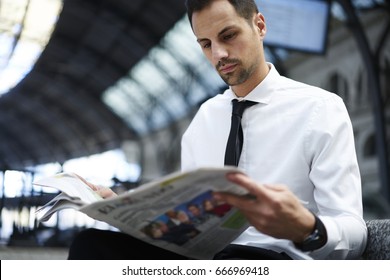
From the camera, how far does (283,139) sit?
5.87ft

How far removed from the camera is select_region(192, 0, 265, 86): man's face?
1769 millimetres

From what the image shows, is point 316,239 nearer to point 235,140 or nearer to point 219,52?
point 235,140

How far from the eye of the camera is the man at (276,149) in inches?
58.5

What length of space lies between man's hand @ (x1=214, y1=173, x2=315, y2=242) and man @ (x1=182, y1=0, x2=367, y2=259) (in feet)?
0.03

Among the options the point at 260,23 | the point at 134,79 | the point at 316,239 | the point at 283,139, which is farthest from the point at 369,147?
A: the point at 316,239

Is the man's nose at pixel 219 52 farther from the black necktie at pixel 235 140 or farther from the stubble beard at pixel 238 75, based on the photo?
the black necktie at pixel 235 140

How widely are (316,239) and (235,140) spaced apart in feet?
1.54

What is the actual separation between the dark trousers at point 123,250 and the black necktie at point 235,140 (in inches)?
10.2

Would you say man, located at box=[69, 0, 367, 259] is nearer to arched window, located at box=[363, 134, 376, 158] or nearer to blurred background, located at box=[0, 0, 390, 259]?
blurred background, located at box=[0, 0, 390, 259]

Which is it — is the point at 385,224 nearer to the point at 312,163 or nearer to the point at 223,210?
the point at 312,163

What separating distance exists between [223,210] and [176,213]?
109mm

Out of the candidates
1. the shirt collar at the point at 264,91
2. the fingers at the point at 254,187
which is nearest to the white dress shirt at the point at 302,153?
the shirt collar at the point at 264,91

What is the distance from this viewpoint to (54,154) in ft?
149
